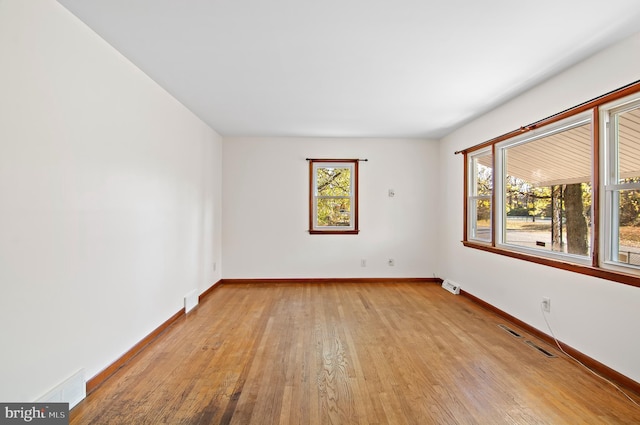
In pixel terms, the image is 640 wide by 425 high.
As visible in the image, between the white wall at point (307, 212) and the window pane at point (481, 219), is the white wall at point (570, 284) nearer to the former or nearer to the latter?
the window pane at point (481, 219)

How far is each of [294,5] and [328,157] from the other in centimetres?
344

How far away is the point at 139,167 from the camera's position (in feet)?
8.77

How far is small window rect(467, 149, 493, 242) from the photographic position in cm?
398

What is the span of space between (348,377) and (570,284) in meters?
2.06

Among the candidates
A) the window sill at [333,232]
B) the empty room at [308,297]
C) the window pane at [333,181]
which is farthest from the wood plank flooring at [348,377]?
the window pane at [333,181]

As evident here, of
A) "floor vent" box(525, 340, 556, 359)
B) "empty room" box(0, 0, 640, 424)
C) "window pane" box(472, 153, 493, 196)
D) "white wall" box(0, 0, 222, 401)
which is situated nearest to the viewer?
"white wall" box(0, 0, 222, 401)

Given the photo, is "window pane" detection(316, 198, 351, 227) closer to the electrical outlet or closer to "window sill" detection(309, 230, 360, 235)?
"window sill" detection(309, 230, 360, 235)

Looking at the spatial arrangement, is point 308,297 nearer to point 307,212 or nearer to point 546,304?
point 307,212

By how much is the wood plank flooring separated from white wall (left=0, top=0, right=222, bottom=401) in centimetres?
43

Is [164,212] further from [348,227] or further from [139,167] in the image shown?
[348,227]

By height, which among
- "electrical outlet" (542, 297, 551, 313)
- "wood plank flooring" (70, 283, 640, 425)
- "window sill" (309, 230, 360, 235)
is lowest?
"wood plank flooring" (70, 283, 640, 425)

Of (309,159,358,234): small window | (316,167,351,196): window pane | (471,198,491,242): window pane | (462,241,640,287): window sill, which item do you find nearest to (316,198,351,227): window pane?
(309,159,358,234): small window

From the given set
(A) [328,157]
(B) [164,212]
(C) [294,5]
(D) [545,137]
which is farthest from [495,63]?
(B) [164,212]

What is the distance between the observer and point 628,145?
7.35 feet
